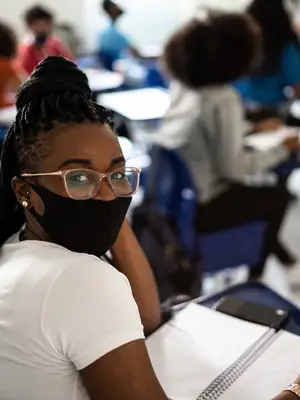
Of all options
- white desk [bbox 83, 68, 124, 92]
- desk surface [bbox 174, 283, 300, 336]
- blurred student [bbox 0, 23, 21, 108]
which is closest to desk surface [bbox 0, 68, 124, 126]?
white desk [bbox 83, 68, 124, 92]

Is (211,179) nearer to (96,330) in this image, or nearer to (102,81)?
(96,330)

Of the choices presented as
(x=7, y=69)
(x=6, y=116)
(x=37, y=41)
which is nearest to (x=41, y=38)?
(x=37, y=41)

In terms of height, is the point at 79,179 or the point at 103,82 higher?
the point at 103,82

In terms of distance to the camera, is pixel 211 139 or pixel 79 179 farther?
pixel 211 139

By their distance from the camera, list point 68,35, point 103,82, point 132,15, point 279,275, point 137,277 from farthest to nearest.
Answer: point 132,15
point 68,35
point 103,82
point 279,275
point 137,277

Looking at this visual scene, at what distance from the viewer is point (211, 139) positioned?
7.62 feet

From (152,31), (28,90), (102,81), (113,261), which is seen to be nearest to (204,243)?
(113,261)

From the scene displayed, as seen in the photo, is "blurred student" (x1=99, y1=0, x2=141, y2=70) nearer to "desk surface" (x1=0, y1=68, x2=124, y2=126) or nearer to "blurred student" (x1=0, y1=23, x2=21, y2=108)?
"desk surface" (x1=0, y1=68, x2=124, y2=126)

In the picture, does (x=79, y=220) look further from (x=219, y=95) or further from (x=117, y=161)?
(x=219, y=95)

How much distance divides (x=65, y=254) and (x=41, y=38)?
3500 mm

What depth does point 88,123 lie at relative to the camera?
1016 millimetres

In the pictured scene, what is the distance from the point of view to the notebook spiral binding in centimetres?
105

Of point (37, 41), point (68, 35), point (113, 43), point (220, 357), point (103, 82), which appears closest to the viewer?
point (220, 357)

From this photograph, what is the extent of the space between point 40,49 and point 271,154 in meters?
2.17
